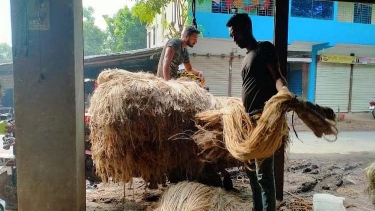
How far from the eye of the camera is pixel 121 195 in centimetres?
421

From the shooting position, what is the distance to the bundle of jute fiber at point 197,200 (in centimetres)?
316

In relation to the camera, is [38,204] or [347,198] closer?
[38,204]

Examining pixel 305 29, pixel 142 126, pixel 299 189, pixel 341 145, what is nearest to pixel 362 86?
pixel 305 29

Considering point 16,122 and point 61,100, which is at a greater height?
point 61,100

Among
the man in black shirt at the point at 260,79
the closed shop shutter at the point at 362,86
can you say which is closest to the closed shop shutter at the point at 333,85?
the closed shop shutter at the point at 362,86

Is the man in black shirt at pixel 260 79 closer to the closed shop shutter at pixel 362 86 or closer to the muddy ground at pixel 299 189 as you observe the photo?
the muddy ground at pixel 299 189

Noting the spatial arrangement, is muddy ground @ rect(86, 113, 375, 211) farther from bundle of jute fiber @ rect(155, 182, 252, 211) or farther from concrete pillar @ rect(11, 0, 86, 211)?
concrete pillar @ rect(11, 0, 86, 211)

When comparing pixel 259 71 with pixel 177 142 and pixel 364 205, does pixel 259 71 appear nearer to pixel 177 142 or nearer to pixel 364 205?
pixel 177 142

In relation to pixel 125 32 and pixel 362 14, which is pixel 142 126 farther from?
pixel 125 32

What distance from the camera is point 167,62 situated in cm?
416

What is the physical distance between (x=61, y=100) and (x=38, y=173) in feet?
2.29

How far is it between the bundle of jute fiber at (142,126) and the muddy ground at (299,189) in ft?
1.86

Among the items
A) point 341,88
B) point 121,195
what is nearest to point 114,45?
point 341,88

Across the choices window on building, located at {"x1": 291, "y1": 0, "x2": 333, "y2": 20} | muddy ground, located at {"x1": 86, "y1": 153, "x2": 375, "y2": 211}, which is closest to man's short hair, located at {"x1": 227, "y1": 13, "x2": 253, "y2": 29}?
muddy ground, located at {"x1": 86, "y1": 153, "x2": 375, "y2": 211}
